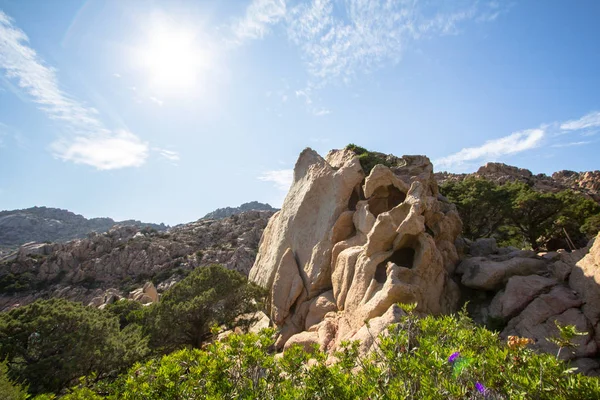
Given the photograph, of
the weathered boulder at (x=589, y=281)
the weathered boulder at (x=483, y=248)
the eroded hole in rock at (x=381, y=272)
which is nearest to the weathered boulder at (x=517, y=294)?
the weathered boulder at (x=589, y=281)

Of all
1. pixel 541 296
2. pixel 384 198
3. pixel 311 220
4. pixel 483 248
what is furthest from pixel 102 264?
pixel 541 296

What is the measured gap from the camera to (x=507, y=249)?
65.0ft

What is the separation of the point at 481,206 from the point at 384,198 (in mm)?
17721

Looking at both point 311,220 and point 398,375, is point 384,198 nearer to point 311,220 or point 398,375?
point 311,220

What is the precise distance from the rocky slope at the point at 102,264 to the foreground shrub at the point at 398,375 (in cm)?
4684

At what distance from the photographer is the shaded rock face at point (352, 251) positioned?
1438 cm

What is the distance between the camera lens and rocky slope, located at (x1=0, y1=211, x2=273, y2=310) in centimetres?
5106

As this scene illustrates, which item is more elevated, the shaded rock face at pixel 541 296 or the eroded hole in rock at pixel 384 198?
the eroded hole in rock at pixel 384 198

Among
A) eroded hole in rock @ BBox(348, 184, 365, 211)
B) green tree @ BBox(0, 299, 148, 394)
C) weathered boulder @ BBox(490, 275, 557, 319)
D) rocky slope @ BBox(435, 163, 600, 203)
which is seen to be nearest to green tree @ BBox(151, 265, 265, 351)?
green tree @ BBox(0, 299, 148, 394)

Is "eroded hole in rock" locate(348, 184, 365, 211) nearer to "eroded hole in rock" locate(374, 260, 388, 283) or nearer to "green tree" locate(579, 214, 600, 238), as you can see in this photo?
"eroded hole in rock" locate(374, 260, 388, 283)

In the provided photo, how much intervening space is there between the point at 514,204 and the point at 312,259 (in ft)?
73.6

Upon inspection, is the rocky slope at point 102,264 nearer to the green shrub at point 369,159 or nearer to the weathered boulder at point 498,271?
the green shrub at point 369,159

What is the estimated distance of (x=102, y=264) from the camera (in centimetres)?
5684

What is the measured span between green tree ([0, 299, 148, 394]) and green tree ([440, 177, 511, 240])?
3250cm
